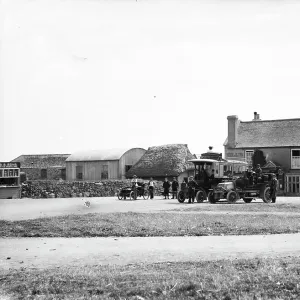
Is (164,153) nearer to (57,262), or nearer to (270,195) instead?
(270,195)

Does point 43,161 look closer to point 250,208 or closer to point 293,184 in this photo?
point 293,184

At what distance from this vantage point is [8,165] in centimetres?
3725

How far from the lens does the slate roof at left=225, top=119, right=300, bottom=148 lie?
5500 centimetres

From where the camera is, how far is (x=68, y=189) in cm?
4356

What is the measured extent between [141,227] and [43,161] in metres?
65.0

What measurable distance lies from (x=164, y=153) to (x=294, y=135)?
12834 mm

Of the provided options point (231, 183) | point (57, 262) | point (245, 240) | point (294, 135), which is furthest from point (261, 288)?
point (294, 135)

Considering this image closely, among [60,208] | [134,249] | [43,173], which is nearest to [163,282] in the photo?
[134,249]

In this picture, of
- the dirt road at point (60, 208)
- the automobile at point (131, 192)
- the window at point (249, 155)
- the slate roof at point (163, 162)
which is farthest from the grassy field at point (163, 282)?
the window at point (249, 155)

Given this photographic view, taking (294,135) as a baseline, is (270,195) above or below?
below

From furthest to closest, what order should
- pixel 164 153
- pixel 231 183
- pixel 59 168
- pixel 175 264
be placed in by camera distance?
pixel 59 168 < pixel 164 153 < pixel 231 183 < pixel 175 264

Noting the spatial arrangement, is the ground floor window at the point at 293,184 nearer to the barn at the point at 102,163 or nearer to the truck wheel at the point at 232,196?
the barn at the point at 102,163

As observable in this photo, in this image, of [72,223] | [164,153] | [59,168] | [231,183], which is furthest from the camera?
[59,168]

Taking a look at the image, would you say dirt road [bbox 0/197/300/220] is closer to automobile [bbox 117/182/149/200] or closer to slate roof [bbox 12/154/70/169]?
automobile [bbox 117/182/149/200]
